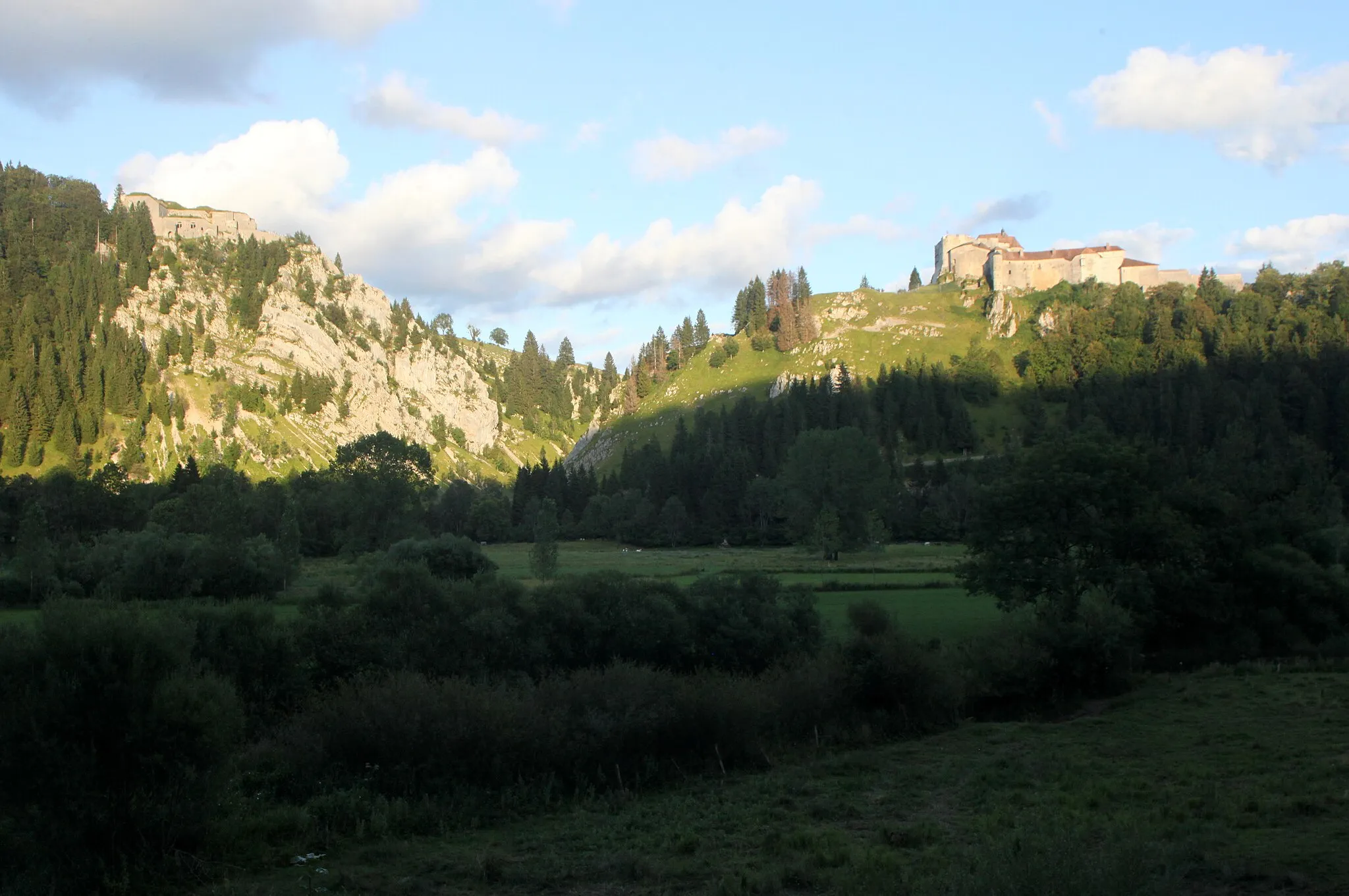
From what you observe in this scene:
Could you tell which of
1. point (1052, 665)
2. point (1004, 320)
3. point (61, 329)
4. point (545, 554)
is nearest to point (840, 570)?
point (545, 554)

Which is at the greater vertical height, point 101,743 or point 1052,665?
point 101,743

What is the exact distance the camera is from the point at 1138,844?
1156 cm

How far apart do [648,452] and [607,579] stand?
109611mm

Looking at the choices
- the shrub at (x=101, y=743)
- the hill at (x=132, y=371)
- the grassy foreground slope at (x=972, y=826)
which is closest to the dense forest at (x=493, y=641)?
the shrub at (x=101, y=743)

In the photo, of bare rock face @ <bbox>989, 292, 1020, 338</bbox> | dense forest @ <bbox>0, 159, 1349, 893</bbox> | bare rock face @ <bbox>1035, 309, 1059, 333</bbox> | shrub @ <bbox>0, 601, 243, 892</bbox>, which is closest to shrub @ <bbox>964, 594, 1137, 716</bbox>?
dense forest @ <bbox>0, 159, 1349, 893</bbox>

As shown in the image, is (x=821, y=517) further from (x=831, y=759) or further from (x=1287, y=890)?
(x=1287, y=890)

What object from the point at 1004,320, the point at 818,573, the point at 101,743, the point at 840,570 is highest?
the point at 1004,320

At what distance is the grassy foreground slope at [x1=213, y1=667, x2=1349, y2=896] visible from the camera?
1572 cm

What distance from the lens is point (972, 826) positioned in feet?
70.6

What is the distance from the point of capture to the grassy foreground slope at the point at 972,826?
15719 mm

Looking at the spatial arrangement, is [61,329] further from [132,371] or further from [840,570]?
[840,570]

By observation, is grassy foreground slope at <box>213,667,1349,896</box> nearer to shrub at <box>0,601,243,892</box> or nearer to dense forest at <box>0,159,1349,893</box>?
dense forest at <box>0,159,1349,893</box>

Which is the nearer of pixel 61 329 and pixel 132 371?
pixel 132 371

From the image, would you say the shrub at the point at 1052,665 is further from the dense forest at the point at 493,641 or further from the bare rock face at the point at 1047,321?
the bare rock face at the point at 1047,321
